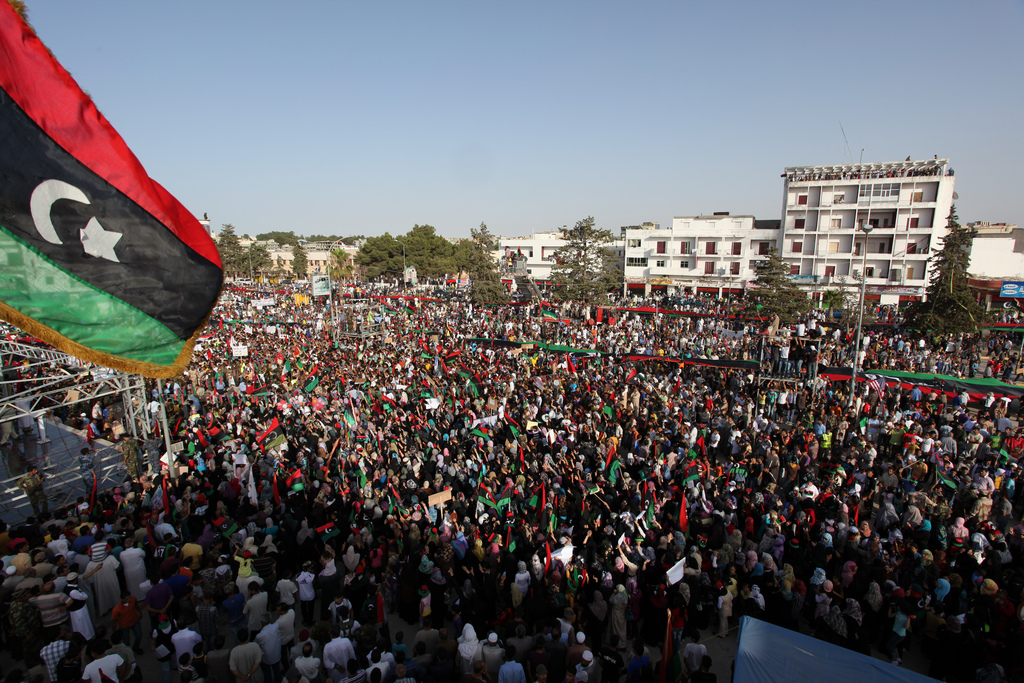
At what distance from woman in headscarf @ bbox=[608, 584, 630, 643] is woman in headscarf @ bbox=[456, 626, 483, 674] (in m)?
1.72

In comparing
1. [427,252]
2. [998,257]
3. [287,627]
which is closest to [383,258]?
[427,252]

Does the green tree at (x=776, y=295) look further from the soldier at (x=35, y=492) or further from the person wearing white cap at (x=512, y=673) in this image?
the soldier at (x=35, y=492)

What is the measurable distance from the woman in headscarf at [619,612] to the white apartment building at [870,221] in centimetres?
4255

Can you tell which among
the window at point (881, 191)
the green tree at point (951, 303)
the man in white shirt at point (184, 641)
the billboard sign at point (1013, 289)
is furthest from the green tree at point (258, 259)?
the billboard sign at point (1013, 289)

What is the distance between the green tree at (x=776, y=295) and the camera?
30281 millimetres

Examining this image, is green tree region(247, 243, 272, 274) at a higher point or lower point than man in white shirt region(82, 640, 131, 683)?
higher

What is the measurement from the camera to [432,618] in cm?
673

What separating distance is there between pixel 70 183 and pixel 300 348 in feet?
68.9

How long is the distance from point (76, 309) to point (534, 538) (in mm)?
5846

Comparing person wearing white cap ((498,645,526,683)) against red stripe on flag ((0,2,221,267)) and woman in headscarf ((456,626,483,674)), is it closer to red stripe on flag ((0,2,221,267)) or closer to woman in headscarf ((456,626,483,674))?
woman in headscarf ((456,626,483,674))

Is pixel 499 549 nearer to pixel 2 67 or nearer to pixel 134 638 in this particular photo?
pixel 134 638

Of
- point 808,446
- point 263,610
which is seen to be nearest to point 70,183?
point 263,610

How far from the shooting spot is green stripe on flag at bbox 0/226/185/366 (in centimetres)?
338

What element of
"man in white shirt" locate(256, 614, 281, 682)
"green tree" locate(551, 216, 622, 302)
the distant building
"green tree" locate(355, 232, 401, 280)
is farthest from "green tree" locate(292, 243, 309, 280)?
"man in white shirt" locate(256, 614, 281, 682)
